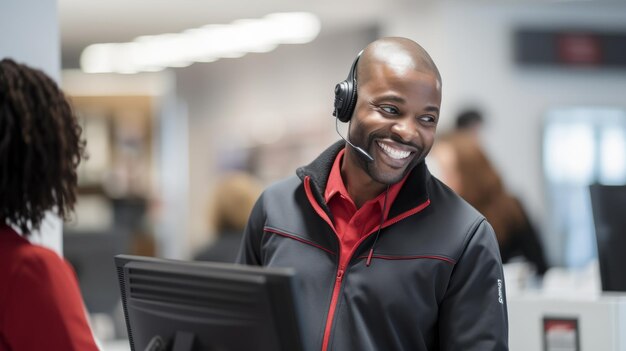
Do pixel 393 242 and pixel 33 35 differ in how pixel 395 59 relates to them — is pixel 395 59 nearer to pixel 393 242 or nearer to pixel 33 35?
pixel 393 242

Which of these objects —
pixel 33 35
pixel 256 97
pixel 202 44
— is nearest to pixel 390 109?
pixel 33 35

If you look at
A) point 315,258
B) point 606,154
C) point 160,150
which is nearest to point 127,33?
→ point 160,150

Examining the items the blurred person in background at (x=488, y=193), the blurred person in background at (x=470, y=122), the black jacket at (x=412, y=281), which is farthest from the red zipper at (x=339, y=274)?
the blurred person in background at (x=470, y=122)

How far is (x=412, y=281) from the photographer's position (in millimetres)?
1744

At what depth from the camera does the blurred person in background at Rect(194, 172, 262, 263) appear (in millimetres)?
4766

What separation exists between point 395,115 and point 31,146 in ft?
2.19

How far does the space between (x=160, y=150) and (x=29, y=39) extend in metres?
4.91

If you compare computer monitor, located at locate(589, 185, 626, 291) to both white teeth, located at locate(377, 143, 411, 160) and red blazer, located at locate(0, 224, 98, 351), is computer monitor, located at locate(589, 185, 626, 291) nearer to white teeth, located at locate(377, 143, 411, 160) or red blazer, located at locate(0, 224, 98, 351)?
white teeth, located at locate(377, 143, 411, 160)

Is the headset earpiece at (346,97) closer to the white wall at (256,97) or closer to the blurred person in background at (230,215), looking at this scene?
the blurred person in background at (230,215)

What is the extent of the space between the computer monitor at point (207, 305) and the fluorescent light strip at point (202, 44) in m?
6.34

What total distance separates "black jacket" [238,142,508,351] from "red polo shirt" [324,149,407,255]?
0.8 inches

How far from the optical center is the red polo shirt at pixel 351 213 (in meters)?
1.84

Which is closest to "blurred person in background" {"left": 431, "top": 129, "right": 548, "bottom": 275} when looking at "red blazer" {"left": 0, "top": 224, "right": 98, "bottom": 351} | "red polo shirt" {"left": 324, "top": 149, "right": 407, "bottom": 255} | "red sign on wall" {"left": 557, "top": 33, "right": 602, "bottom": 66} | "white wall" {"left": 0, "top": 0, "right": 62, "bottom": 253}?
"white wall" {"left": 0, "top": 0, "right": 62, "bottom": 253}

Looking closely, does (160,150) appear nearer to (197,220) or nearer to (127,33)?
(127,33)
